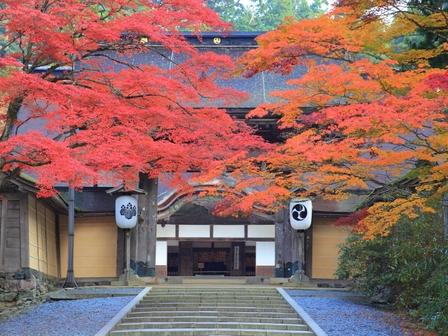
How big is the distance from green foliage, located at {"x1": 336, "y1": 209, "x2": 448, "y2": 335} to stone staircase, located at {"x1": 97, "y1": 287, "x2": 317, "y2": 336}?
6.60ft

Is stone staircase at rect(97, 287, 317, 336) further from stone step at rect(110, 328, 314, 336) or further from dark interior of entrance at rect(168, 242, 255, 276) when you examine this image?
dark interior of entrance at rect(168, 242, 255, 276)

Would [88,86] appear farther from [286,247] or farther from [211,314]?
[286,247]

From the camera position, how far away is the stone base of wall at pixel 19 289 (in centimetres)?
1762

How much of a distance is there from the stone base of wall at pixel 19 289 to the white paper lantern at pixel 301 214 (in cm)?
705

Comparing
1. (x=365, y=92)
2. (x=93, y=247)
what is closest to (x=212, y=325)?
(x=365, y=92)

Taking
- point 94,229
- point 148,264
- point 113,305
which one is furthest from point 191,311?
point 94,229

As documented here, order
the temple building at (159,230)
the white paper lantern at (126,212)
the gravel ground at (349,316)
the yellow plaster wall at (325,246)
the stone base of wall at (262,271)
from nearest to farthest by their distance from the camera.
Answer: the gravel ground at (349,316)
the temple building at (159,230)
the white paper lantern at (126,212)
the yellow plaster wall at (325,246)
the stone base of wall at (262,271)

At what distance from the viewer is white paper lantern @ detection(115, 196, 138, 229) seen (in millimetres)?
20188

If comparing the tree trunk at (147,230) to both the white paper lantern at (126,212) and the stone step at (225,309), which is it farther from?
the stone step at (225,309)

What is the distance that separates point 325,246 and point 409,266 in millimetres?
8455

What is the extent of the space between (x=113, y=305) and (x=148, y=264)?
4850 mm

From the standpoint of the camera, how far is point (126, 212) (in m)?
20.2

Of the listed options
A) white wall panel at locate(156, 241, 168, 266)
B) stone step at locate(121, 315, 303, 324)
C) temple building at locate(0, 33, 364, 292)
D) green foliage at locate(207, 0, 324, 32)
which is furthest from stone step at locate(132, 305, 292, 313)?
green foliage at locate(207, 0, 324, 32)

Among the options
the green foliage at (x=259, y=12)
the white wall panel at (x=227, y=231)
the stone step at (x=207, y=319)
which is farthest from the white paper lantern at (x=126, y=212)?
the green foliage at (x=259, y=12)
